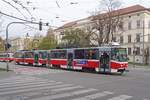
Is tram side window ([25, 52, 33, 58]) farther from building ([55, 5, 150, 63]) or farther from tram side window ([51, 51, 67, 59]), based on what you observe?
building ([55, 5, 150, 63])

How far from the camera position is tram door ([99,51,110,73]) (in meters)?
32.6

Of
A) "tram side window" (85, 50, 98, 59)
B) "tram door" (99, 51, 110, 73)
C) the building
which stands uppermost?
the building

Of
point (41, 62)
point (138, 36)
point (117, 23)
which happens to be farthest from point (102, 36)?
point (41, 62)

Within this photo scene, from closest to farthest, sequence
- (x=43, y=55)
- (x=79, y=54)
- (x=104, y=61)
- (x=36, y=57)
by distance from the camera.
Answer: (x=104, y=61) < (x=79, y=54) < (x=43, y=55) < (x=36, y=57)

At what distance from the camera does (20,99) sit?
1370 cm

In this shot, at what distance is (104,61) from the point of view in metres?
33.2

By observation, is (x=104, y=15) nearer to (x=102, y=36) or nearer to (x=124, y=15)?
(x=102, y=36)

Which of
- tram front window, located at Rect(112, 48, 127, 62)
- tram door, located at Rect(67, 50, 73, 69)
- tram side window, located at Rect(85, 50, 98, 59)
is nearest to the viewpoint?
tram front window, located at Rect(112, 48, 127, 62)

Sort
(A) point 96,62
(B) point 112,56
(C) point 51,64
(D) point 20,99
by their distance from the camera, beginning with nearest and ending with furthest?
1. (D) point 20,99
2. (B) point 112,56
3. (A) point 96,62
4. (C) point 51,64

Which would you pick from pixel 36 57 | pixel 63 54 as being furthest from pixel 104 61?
pixel 36 57

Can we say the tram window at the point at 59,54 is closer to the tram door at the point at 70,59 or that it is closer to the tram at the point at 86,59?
the tram at the point at 86,59

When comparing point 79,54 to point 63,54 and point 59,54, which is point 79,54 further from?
point 59,54

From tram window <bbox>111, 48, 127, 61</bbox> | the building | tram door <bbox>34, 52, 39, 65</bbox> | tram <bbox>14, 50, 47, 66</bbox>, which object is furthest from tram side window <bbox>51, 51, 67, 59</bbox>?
the building

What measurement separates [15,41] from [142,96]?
495 feet
